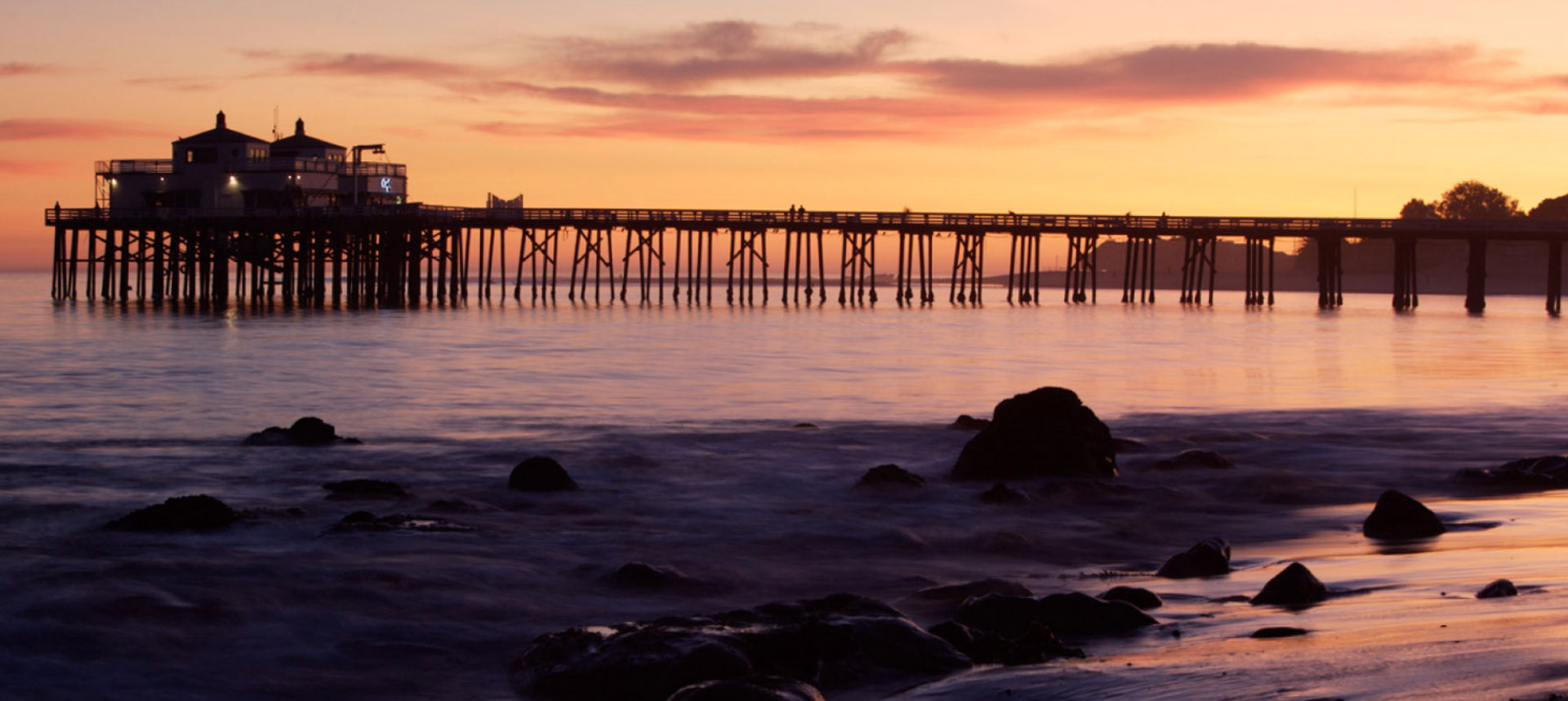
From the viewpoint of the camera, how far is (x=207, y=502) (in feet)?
39.1

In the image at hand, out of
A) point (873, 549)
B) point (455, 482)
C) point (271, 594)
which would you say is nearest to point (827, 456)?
point (455, 482)

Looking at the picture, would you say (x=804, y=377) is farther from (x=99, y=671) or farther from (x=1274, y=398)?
(x=99, y=671)

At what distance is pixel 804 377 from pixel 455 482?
1452 cm

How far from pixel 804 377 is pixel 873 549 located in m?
17.3

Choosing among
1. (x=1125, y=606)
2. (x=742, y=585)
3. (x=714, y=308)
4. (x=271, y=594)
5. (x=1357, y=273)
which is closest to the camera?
(x=1125, y=606)

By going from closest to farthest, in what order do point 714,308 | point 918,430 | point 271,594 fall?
point 271,594 < point 918,430 < point 714,308

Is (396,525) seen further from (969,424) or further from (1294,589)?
(969,424)

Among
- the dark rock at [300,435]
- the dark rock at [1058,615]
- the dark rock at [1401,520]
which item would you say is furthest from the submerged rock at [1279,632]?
the dark rock at [300,435]

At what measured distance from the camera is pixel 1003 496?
44.9 ft

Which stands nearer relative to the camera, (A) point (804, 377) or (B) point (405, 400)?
(B) point (405, 400)

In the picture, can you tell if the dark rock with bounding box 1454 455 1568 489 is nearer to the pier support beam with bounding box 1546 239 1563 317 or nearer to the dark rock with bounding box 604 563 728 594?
the dark rock with bounding box 604 563 728 594

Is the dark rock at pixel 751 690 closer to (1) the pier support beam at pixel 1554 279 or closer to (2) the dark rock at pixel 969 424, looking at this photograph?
(2) the dark rock at pixel 969 424

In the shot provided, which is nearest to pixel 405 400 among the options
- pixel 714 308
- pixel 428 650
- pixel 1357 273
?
pixel 428 650

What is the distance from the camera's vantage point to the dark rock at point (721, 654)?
7.53 meters
